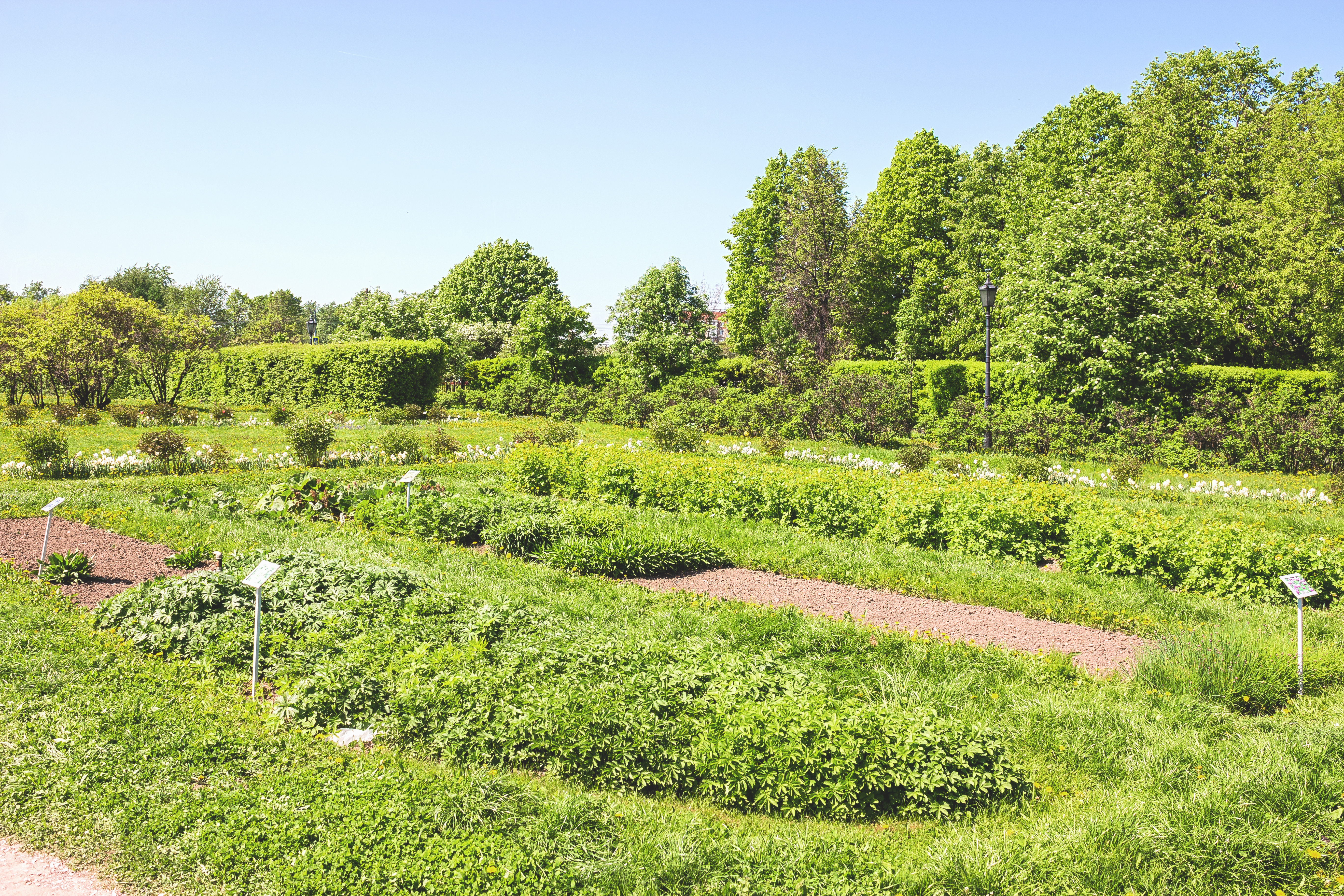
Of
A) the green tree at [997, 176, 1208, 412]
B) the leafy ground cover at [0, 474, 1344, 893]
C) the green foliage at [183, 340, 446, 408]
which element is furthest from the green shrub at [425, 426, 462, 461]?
the green tree at [997, 176, 1208, 412]

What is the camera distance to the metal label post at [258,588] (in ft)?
15.6

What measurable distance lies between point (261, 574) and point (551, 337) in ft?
82.4

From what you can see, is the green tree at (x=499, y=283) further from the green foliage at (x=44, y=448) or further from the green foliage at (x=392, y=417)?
the green foliage at (x=44, y=448)

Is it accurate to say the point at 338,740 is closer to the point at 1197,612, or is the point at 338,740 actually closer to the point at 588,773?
the point at 588,773

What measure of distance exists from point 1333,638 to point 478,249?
4556cm

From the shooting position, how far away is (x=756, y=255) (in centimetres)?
3472

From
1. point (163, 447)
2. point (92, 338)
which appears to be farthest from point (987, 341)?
point (92, 338)

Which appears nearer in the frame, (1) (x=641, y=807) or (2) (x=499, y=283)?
(1) (x=641, y=807)

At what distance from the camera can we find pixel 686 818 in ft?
12.6

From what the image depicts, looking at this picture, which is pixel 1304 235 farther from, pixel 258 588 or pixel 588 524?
pixel 258 588

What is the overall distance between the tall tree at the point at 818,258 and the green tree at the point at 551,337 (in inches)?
310

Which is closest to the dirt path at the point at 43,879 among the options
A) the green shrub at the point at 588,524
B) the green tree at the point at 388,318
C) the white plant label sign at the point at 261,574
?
the white plant label sign at the point at 261,574

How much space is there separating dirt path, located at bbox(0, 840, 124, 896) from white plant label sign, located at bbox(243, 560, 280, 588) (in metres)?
1.64

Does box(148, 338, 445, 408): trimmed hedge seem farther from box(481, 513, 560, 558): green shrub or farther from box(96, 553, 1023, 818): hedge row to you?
box(96, 553, 1023, 818): hedge row
